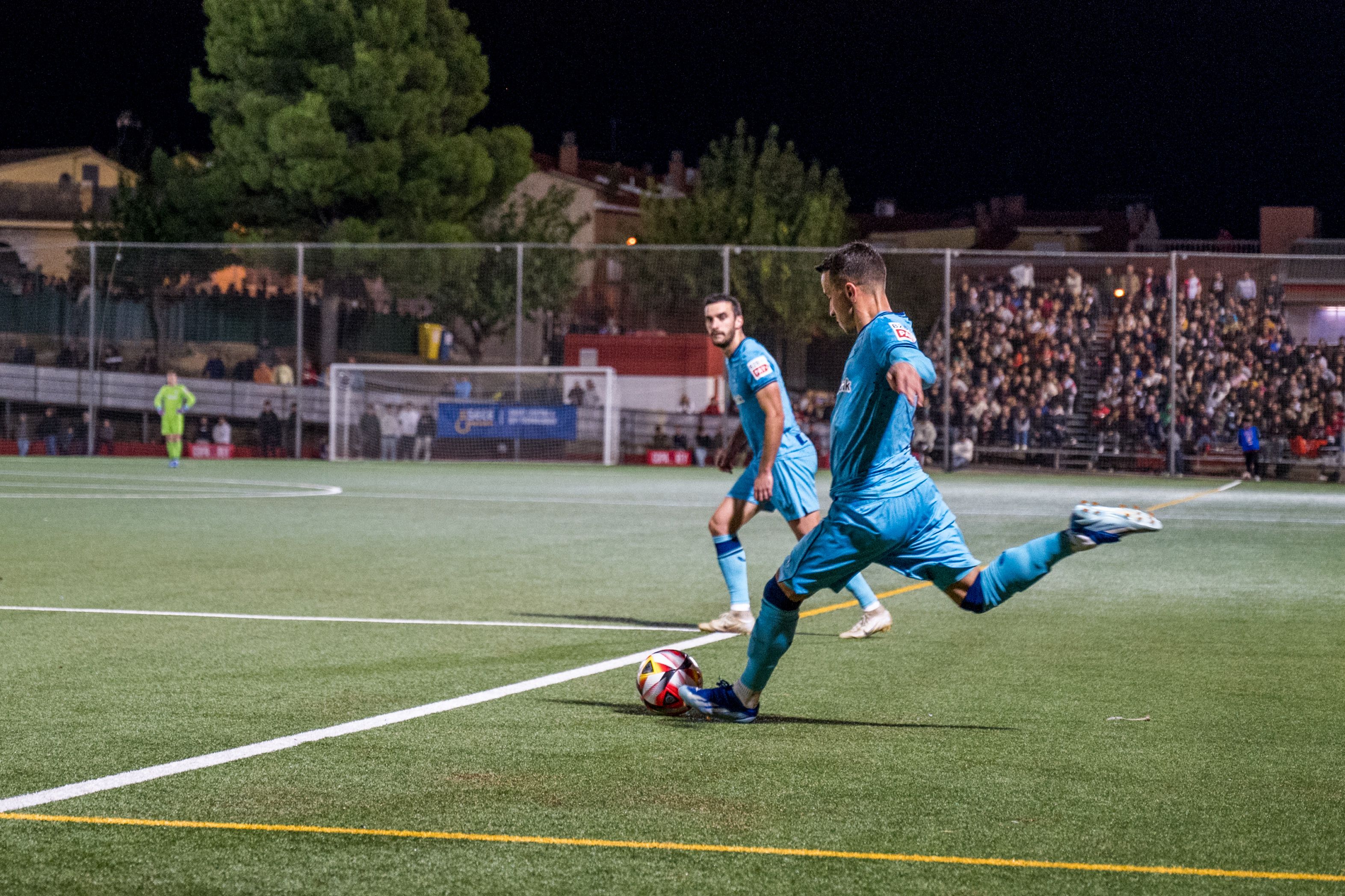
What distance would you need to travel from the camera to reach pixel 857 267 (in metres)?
6.14

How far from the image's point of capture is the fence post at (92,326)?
33969 millimetres

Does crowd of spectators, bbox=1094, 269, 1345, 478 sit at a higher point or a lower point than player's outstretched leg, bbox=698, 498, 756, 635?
higher

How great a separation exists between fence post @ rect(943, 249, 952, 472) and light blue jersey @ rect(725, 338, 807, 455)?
2172cm

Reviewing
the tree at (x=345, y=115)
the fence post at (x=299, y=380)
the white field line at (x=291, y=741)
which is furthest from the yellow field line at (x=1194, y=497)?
the tree at (x=345, y=115)

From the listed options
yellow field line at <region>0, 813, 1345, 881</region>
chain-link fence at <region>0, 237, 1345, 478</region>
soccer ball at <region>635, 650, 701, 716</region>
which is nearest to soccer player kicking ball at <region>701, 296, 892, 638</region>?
soccer ball at <region>635, 650, 701, 716</region>

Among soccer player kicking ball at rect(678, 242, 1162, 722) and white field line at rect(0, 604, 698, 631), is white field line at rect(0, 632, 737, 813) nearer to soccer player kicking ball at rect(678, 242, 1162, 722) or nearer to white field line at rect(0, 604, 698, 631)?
soccer player kicking ball at rect(678, 242, 1162, 722)

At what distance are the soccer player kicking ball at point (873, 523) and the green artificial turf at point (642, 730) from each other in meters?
0.44

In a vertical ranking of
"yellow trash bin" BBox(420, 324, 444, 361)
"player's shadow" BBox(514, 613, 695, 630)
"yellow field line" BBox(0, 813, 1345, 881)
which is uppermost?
"yellow trash bin" BBox(420, 324, 444, 361)

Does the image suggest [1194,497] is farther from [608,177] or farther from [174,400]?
[608,177]

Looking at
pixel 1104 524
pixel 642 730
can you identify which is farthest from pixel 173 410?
pixel 1104 524

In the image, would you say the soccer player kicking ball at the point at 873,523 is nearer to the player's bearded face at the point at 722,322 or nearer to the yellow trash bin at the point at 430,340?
the player's bearded face at the point at 722,322

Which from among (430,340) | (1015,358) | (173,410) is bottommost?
(173,410)

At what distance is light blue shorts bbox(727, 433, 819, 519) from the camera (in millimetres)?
9375

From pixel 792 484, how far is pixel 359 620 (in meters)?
2.73
